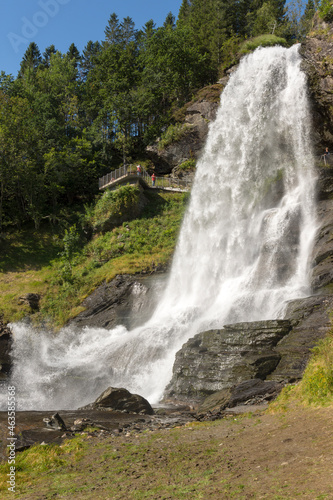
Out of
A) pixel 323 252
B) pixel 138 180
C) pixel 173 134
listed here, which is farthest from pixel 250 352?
pixel 173 134

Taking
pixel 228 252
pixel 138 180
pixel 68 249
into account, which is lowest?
pixel 228 252

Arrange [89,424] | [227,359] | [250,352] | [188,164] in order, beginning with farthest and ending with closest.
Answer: [188,164] → [227,359] → [250,352] → [89,424]

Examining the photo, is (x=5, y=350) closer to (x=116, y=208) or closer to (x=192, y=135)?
(x=116, y=208)

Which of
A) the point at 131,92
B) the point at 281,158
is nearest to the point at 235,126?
the point at 281,158

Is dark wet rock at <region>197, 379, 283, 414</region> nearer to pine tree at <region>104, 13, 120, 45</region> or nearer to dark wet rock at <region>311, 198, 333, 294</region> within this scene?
dark wet rock at <region>311, 198, 333, 294</region>

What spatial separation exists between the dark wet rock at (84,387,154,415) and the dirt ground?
3.74 m

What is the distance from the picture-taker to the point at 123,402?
43.3 ft

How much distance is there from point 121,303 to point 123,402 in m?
13.5

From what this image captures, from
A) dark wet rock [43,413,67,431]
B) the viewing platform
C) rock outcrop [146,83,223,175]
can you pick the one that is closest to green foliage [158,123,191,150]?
rock outcrop [146,83,223,175]

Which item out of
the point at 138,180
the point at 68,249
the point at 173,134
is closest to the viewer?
the point at 68,249

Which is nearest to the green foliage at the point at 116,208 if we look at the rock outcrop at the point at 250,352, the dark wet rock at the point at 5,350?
the dark wet rock at the point at 5,350

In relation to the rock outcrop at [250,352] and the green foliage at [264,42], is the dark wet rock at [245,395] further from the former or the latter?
the green foliage at [264,42]

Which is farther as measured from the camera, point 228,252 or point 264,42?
point 264,42

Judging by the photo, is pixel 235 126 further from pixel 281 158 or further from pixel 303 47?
pixel 303 47
